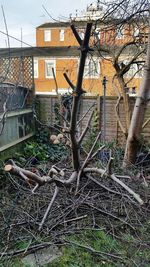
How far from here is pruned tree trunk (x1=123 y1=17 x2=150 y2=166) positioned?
422 cm

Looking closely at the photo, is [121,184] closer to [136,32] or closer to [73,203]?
[73,203]

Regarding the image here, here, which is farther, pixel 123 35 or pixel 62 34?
pixel 62 34

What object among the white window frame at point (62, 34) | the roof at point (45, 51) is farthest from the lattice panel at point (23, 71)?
the white window frame at point (62, 34)

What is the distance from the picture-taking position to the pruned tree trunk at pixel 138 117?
4.22 meters

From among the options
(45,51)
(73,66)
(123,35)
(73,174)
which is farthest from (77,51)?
(73,174)

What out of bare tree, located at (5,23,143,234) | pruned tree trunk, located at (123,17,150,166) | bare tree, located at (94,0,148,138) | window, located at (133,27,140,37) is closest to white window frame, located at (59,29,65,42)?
bare tree, located at (94,0,148,138)

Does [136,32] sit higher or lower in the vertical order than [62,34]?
lower

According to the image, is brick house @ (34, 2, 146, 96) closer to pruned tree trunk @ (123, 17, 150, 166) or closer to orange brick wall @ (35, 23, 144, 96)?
orange brick wall @ (35, 23, 144, 96)

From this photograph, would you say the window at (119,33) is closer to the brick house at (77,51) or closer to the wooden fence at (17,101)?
the brick house at (77,51)

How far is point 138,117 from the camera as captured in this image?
4348 millimetres

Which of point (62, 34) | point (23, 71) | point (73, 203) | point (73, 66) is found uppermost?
point (62, 34)

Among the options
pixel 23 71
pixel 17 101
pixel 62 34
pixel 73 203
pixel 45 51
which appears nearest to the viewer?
pixel 73 203

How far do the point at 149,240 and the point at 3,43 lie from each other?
262cm

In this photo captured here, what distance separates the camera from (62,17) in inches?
212
